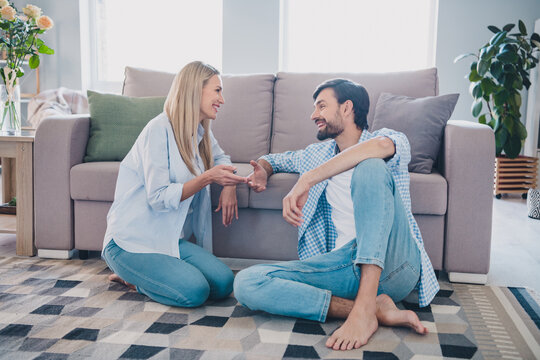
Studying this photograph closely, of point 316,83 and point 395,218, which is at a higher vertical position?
point 316,83

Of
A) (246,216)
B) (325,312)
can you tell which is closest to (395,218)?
(325,312)

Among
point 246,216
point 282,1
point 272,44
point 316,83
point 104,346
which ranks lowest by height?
point 104,346

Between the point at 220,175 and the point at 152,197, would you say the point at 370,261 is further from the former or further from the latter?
the point at 152,197

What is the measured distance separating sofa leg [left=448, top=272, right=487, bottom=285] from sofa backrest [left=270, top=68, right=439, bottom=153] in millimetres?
840

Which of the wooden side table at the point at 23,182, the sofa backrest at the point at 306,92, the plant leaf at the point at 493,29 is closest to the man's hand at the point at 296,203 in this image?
the sofa backrest at the point at 306,92

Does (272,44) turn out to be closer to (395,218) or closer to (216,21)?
(216,21)

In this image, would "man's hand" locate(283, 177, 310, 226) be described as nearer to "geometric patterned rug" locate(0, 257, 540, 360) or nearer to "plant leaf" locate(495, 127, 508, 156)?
"geometric patterned rug" locate(0, 257, 540, 360)

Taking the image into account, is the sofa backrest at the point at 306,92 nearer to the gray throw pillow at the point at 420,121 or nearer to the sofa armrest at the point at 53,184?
the gray throw pillow at the point at 420,121

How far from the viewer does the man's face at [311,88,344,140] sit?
1.79 metres

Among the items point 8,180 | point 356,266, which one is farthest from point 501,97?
point 8,180

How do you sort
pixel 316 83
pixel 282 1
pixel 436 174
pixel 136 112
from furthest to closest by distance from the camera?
pixel 282 1
pixel 316 83
pixel 136 112
pixel 436 174

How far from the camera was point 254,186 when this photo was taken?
1.92 meters

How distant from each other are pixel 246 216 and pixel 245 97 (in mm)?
765

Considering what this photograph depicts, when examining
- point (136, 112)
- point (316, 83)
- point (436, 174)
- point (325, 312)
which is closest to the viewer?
point (325, 312)
